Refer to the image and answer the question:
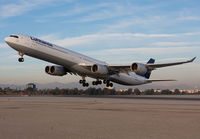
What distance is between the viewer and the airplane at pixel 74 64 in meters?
40.7

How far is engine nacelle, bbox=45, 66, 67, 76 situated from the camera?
51.8 meters

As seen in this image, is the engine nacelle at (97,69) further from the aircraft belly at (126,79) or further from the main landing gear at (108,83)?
the main landing gear at (108,83)

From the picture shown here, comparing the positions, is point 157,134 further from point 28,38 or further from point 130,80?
point 130,80

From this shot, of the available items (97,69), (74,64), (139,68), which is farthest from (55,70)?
(139,68)

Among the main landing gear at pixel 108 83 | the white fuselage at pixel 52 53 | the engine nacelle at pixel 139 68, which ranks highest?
the white fuselage at pixel 52 53

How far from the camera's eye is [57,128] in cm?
1094

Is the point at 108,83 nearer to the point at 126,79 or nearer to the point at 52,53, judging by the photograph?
the point at 126,79

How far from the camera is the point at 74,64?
153 feet

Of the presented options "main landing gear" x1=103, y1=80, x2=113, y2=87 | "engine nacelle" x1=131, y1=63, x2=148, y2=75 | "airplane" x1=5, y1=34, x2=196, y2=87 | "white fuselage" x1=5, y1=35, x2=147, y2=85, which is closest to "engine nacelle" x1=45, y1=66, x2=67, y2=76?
"airplane" x1=5, y1=34, x2=196, y2=87

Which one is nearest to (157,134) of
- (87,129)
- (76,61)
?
(87,129)

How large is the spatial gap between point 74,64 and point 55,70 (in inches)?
259

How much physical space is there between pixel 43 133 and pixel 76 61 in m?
37.1

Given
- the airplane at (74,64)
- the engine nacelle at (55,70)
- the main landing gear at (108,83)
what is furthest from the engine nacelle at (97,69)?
the main landing gear at (108,83)

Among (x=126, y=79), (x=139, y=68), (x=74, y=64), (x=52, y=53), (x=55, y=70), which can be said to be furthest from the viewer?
(x=126, y=79)
